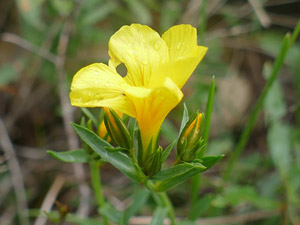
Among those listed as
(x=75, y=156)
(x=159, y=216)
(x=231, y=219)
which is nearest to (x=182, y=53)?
(x=75, y=156)

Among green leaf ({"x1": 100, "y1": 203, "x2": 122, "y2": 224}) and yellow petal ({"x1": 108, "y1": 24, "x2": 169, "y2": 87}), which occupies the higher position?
yellow petal ({"x1": 108, "y1": 24, "x2": 169, "y2": 87})

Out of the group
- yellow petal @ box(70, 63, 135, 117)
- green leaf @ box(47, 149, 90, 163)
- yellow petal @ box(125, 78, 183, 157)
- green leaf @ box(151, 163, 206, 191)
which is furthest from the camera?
green leaf @ box(47, 149, 90, 163)

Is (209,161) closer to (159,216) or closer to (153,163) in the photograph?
(153,163)

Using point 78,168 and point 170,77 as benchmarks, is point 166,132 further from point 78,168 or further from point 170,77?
point 170,77

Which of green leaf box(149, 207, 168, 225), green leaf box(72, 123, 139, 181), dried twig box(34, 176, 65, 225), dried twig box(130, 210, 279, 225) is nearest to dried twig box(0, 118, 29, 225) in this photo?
dried twig box(34, 176, 65, 225)

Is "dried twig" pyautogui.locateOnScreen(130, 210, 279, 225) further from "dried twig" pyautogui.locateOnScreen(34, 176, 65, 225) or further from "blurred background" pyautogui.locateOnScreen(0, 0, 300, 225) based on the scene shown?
"dried twig" pyautogui.locateOnScreen(34, 176, 65, 225)

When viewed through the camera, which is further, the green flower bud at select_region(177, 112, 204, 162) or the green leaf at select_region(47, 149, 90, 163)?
A: the green leaf at select_region(47, 149, 90, 163)

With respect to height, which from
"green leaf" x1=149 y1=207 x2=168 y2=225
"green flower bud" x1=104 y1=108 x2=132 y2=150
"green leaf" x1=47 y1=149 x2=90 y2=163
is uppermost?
"green flower bud" x1=104 y1=108 x2=132 y2=150

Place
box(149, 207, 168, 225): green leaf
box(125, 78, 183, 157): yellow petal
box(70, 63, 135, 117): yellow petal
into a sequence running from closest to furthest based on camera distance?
box(125, 78, 183, 157): yellow petal, box(70, 63, 135, 117): yellow petal, box(149, 207, 168, 225): green leaf
